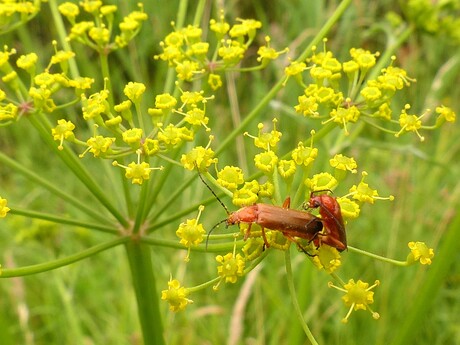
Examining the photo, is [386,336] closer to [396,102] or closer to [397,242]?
[397,242]

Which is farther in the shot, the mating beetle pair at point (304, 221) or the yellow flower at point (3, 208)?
the yellow flower at point (3, 208)

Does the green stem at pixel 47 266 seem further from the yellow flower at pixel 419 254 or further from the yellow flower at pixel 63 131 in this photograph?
the yellow flower at pixel 419 254

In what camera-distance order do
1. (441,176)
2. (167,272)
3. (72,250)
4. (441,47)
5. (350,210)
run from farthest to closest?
(441,47), (441,176), (72,250), (167,272), (350,210)

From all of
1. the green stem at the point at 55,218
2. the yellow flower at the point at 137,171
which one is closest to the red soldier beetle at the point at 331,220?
the yellow flower at the point at 137,171

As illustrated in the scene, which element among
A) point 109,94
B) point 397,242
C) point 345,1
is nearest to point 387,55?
point 345,1

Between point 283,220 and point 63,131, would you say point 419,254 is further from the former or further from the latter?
point 63,131

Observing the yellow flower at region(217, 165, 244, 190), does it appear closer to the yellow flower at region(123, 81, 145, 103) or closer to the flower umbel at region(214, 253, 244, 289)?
the flower umbel at region(214, 253, 244, 289)
